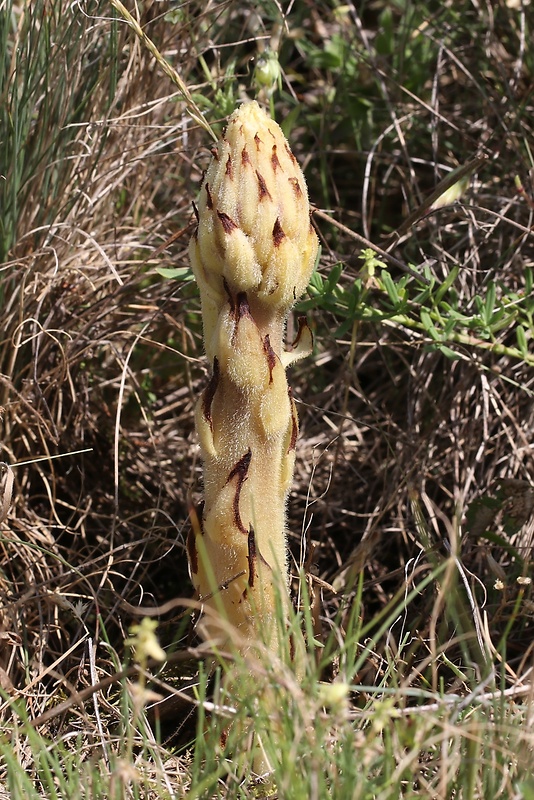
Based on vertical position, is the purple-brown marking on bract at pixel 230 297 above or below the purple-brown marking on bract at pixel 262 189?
below

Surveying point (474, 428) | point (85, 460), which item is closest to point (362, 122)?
point (474, 428)

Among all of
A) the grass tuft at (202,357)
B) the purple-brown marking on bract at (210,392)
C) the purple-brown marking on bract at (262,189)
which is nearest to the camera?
the purple-brown marking on bract at (262,189)

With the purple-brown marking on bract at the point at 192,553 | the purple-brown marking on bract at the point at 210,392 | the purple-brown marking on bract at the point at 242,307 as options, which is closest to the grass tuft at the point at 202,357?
the purple-brown marking on bract at the point at 192,553

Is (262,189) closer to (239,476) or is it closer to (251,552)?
(239,476)

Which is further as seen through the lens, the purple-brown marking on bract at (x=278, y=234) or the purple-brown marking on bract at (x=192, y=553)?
the purple-brown marking on bract at (x=192, y=553)

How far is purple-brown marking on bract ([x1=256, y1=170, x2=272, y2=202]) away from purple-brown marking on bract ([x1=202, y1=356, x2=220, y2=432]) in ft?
0.84

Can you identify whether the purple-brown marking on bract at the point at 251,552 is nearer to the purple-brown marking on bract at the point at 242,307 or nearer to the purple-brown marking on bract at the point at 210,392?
the purple-brown marking on bract at the point at 210,392

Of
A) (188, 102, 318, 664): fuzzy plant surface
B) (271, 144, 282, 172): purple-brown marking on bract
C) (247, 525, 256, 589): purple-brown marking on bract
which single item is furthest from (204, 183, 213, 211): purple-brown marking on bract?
(247, 525, 256, 589): purple-brown marking on bract

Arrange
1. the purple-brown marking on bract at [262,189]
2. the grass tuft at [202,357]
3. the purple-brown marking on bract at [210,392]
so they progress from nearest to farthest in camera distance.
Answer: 1. the purple-brown marking on bract at [262,189]
2. the purple-brown marking on bract at [210,392]
3. the grass tuft at [202,357]

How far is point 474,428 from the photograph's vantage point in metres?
2.08

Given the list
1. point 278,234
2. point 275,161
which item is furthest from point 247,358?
point 275,161

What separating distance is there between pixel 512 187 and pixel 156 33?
0.97 m

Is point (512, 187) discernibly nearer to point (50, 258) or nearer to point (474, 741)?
point (50, 258)

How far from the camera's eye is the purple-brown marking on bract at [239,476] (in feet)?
4.34
